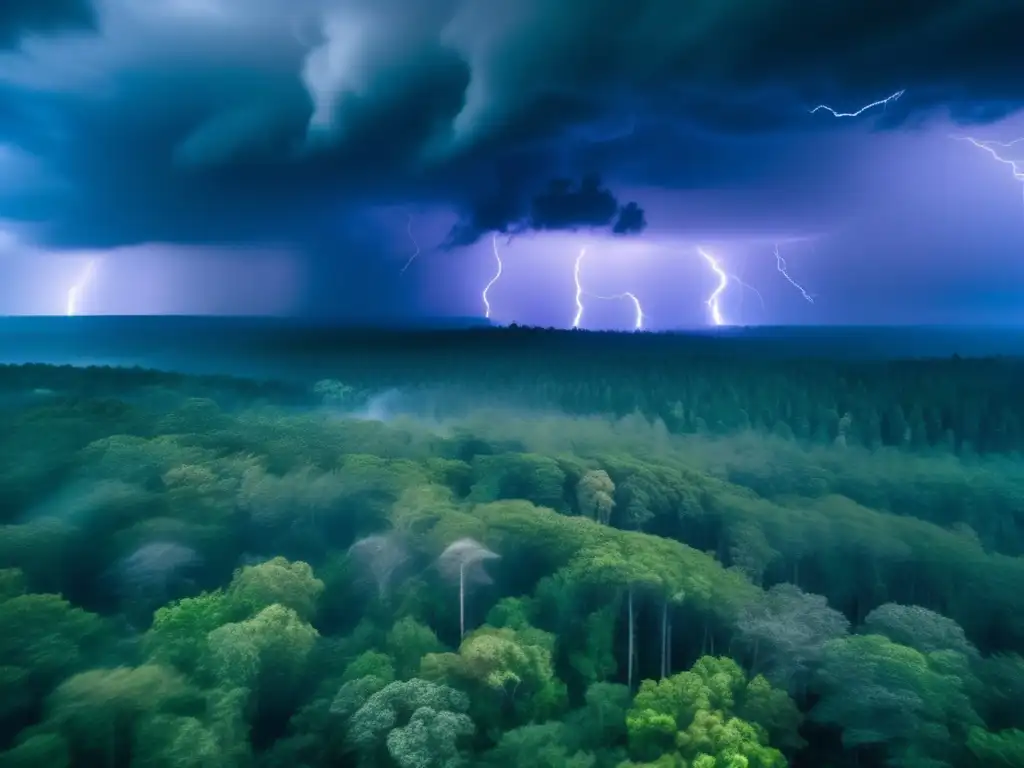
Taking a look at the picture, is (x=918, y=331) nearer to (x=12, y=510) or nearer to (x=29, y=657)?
(x=29, y=657)

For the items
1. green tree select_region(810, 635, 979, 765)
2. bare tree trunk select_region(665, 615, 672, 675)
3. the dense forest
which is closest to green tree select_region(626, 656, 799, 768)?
the dense forest

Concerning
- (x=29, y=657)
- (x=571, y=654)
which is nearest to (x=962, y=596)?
(x=571, y=654)

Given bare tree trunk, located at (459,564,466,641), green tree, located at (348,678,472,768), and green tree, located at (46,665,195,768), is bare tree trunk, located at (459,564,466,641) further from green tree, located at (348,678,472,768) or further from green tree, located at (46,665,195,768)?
green tree, located at (46,665,195,768)

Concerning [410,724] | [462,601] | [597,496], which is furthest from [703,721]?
[597,496]

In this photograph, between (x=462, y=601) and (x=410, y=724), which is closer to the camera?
(x=410, y=724)

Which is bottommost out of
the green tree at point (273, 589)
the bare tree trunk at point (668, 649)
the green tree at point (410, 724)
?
the bare tree trunk at point (668, 649)

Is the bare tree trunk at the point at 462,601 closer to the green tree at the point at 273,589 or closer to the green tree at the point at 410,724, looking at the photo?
the green tree at the point at 273,589

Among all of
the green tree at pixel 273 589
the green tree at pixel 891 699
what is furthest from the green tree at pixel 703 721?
the green tree at pixel 273 589

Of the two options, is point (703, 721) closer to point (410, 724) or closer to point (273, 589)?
point (410, 724)
